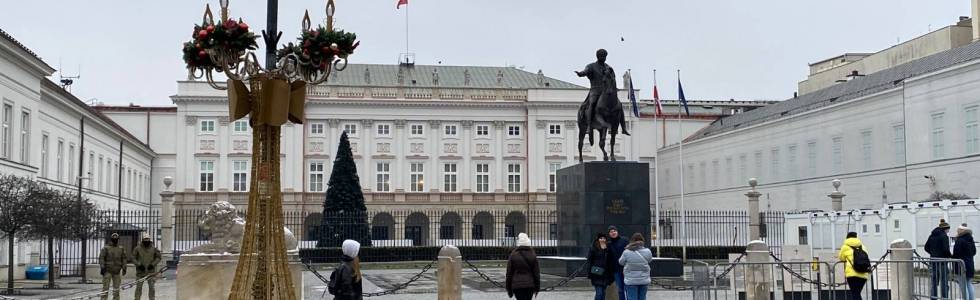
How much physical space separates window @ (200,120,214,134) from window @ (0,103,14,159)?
41.7m

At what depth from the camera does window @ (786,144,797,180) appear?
61.8 m

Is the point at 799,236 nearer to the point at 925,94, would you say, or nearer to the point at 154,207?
the point at 925,94

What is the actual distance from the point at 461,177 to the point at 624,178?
57.2m

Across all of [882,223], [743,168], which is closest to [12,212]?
[882,223]

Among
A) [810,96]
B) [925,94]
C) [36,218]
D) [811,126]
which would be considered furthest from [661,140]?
[36,218]

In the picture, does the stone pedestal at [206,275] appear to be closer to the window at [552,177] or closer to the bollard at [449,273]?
the bollard at [449,273]

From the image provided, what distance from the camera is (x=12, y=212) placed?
25547 millimetres

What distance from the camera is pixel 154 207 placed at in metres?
80.9

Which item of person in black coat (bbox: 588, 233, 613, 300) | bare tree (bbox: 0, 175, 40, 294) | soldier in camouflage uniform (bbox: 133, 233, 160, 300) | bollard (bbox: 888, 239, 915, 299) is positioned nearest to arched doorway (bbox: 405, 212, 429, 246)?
bare tree (bbox: 0, 175, 40, 294)

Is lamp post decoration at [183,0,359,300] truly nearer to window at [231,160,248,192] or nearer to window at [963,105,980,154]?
window at [963,105,980,154]

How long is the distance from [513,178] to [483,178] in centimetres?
217

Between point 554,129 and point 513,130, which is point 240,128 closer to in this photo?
point 513,130

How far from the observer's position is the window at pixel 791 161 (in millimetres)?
61844

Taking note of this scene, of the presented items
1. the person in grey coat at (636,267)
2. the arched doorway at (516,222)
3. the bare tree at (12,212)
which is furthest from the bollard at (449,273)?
the arched doorway at (516,222)
